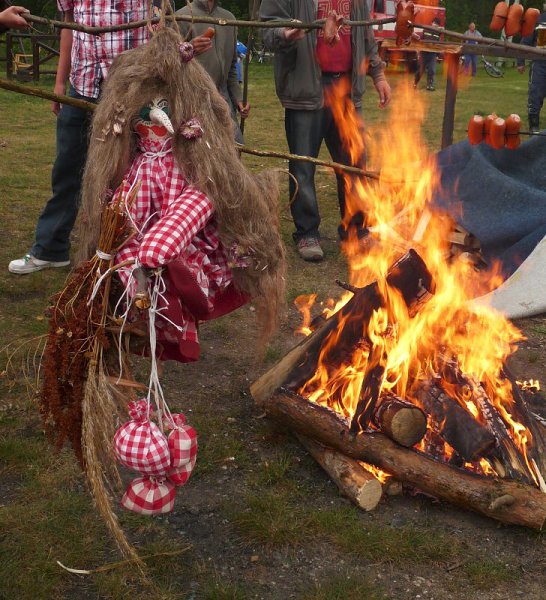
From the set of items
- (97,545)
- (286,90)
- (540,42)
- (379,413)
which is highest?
(540,42)

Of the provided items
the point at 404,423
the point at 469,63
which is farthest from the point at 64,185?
the point at 469,63

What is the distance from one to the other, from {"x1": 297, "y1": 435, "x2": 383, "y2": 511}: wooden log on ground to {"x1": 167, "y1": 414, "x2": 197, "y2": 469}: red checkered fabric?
0.88 metres

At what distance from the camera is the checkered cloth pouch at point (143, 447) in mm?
2844

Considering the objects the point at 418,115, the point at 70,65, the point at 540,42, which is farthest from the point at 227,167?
the point at 418,115

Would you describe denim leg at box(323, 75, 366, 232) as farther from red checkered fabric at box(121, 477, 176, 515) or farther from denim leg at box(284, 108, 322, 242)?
red checkered fabric at box(121, 477, 176, 515)

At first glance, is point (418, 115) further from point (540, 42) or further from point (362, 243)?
point (540, 42)

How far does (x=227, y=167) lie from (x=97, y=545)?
1.61m

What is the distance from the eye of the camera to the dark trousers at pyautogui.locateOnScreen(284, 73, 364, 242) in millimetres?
6523

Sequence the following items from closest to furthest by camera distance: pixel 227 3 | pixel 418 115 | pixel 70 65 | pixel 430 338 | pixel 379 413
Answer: pixel 379 413 < pixel 430 338 < pixel 70 65 < pixel 418 115 < pixel 227 3

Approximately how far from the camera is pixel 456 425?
361cm

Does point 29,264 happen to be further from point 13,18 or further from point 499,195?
point 499,195

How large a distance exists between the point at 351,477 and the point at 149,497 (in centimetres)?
100

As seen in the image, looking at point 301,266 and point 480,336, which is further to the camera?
point 301,266

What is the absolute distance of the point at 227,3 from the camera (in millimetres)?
30141
